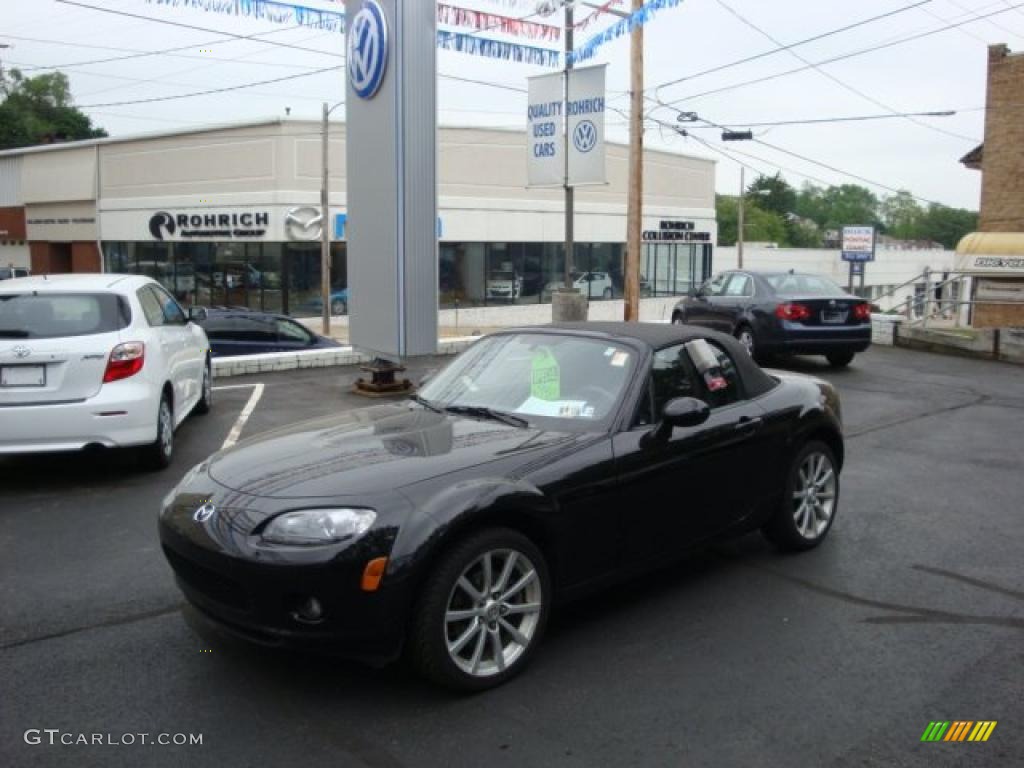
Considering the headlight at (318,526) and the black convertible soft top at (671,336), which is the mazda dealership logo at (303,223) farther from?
the headlight at (318,526)

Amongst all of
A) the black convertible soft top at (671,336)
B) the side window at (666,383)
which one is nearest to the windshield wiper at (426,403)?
the black convertible soft top at (671,336)

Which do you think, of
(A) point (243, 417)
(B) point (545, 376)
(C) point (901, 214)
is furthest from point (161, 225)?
(C) point (901, 214)

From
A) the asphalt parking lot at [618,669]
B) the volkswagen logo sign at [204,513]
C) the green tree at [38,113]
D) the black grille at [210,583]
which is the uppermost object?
the green tree at [38,113]

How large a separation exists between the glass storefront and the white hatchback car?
1134 inches

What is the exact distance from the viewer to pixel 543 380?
16.2ft

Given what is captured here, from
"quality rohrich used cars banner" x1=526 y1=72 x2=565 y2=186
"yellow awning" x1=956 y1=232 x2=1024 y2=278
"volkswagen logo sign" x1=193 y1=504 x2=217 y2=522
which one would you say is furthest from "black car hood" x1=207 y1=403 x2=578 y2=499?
"yellow awning" x1=956 y1=232 x2=1024 y2=278

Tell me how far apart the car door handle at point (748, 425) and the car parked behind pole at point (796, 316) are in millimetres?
8878

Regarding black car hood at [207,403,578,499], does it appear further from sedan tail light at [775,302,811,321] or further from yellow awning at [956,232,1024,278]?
yellow awning at [956,232,1024,278]

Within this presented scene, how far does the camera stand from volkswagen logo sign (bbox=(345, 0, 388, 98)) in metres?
10.4

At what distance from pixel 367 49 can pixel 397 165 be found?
143 cm

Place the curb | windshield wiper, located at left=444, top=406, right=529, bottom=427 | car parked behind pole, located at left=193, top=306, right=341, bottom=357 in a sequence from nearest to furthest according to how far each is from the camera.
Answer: windshield wiper, located at left=444, top=406, right=529, bottom=427, the curb, car parked behind pole, located at left=193, top=306, right=341, bottom=357

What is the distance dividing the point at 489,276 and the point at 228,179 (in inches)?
423

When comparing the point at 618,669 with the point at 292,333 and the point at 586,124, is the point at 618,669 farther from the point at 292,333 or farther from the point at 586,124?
the point at 292,333

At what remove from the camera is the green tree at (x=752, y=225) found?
389 feet
